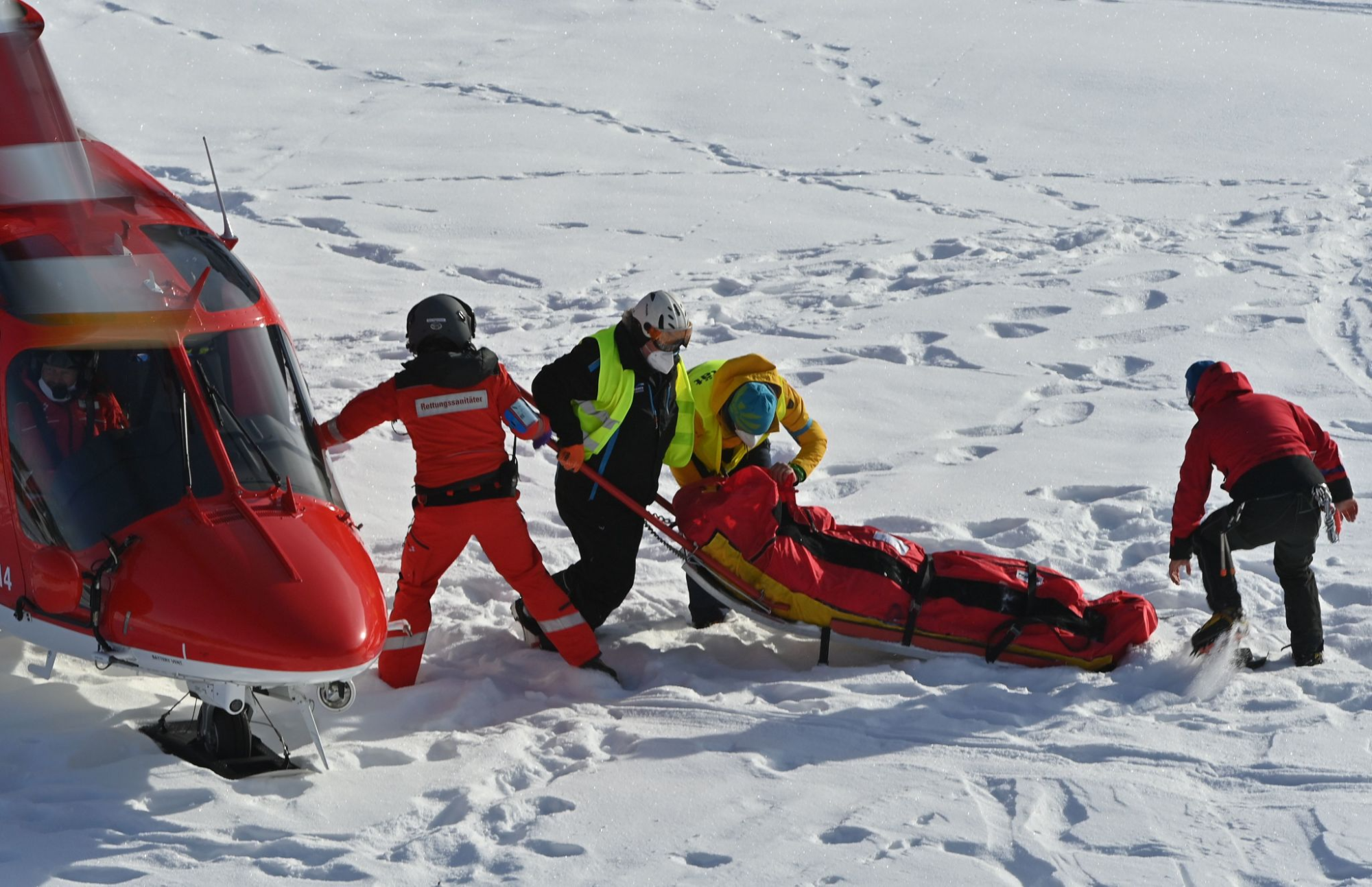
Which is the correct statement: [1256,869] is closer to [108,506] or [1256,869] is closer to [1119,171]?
[108,506]

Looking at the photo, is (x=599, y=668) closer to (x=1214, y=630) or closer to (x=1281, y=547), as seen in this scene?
(x=1214, y=630)

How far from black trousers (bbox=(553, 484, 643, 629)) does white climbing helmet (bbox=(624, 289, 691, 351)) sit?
728 mm

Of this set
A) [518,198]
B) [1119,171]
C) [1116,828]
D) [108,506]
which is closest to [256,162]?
[518,198]

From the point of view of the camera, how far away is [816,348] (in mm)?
10180

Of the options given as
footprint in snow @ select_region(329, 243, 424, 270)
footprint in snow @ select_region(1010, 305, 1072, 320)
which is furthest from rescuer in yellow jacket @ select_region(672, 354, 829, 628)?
footprint in snow @ select_region(329, 243, 424, 270)

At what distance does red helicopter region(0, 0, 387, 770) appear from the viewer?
4242 millimetres

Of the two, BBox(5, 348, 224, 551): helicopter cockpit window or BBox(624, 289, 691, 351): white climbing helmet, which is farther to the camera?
BBox(624, 289, 691, 351): white climbing helmet

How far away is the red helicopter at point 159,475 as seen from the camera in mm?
4242

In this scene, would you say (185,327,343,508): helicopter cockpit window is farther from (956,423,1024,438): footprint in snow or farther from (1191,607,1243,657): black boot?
(956,423,1024,438): footprint in snow

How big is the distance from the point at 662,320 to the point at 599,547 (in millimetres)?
1042

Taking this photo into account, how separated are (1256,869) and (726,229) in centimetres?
1012

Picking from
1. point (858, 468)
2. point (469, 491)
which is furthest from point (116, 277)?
point (858, 468)

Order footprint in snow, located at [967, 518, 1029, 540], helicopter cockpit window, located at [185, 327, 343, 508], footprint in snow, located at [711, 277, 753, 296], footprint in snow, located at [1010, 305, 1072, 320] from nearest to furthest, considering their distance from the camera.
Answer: helicopter cockpit window, located at [185, 327, 343, 508]
footprint in snow, located at [967, 518, 1029, 540]
footprint in snow, located at [1010, 305, 1072, 320]
footprint in snow, located at [711, 277, 753, 296]

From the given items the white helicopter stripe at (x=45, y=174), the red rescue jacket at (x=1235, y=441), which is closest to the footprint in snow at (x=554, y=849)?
the red rescue jacket at (x=1235, y=441)
